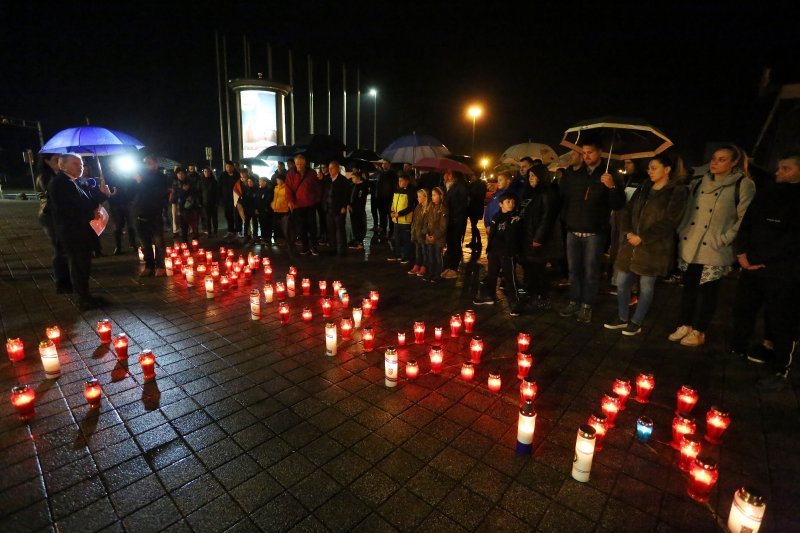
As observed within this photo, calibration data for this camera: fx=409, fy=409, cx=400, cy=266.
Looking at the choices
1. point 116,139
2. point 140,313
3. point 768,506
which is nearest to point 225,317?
point 140,313

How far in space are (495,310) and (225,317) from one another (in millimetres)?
4078

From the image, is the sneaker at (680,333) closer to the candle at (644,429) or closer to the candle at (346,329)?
the candle at (644,429)

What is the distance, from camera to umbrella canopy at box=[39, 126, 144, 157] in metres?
7.52

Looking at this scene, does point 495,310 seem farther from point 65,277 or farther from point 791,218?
point 65,277

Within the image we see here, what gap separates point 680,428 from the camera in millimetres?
3160

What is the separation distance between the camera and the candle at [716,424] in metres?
3.22

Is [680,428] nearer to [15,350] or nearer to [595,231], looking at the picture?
[595,231]

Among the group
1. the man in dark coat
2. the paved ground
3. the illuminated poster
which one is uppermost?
the illuminated poster

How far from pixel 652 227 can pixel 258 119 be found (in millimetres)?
20789

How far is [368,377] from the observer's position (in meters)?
4.29

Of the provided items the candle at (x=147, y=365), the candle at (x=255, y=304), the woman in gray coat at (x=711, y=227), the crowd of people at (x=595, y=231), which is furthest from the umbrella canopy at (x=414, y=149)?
the candle at (x=147, y=365)

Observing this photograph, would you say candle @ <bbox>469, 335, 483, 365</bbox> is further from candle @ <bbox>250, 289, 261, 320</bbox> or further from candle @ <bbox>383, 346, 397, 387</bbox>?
candle @ <bbox>250, 289, 261, 320</bbox>

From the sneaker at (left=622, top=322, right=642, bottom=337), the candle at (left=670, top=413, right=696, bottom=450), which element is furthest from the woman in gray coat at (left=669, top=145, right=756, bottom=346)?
the candle at (left=670, top=413, right=696, bottom=450)

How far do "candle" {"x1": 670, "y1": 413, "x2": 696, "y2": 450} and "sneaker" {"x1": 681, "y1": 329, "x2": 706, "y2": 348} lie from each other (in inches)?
95.8
